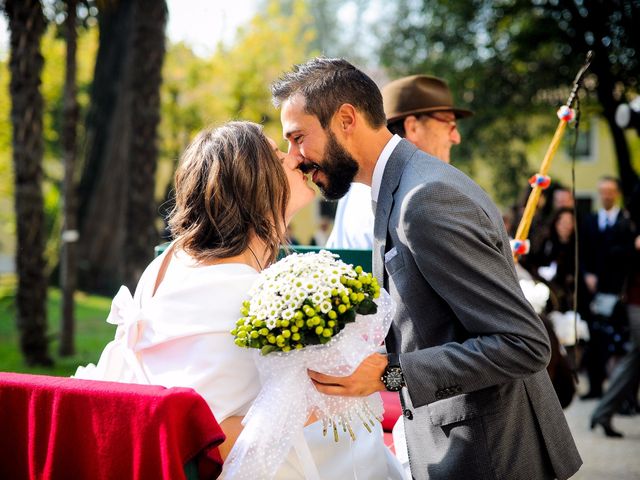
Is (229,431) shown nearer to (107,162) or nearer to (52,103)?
(107,162)

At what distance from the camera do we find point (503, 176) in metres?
23.0

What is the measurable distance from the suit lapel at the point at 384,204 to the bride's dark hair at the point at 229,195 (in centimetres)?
40

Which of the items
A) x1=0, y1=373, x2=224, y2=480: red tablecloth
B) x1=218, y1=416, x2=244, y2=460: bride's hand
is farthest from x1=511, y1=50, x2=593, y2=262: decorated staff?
x1=0, y1=373, x2=224, y2=480: red tablecloth

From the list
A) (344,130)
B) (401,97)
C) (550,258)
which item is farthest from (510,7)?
(344,130)

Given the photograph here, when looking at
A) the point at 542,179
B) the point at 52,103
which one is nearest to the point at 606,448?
the point at 542,179

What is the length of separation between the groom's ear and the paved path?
14.3 feet

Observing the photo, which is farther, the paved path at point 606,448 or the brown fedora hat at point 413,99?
the paved path at point 606,448

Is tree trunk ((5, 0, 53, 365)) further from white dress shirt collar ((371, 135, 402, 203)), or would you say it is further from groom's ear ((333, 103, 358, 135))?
white dress shirt collar ((371, 135, 402, 203))

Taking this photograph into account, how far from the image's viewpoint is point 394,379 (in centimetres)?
224

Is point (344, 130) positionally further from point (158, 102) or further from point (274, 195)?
point (158, 102)

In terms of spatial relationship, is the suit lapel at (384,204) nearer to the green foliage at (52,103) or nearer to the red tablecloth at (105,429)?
the red tablecloth at (105,429)

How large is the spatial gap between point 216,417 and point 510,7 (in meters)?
14.6

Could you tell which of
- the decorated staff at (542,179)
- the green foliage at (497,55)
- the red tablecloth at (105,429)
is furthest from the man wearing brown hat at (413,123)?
the green foliage at (497,55)

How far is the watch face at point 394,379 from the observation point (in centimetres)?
223
